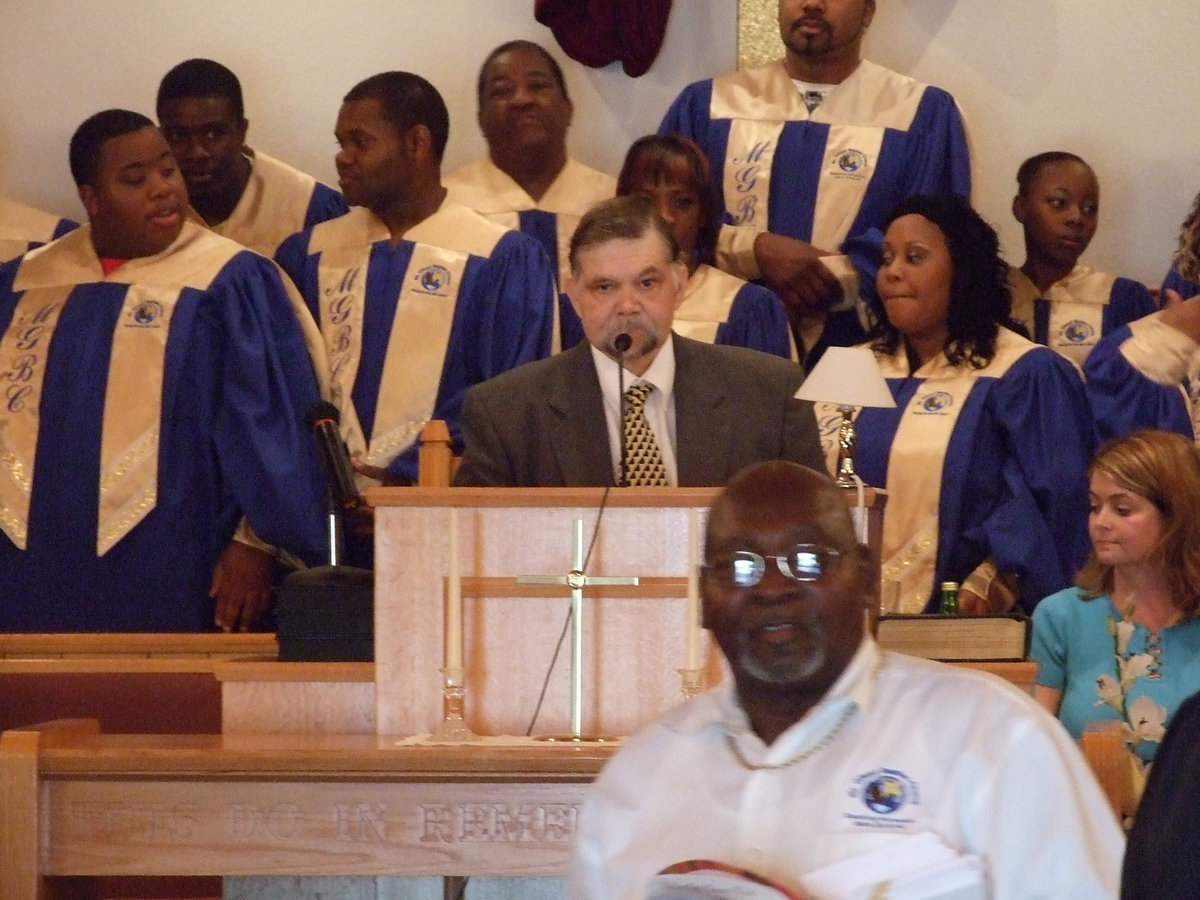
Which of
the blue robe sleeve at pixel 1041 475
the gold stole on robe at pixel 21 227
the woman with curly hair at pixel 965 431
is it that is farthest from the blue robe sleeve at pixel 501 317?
the gold stole on robe at pixel 21 227

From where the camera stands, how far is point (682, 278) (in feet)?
15.4

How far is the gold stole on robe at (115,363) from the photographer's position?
630 centimetres

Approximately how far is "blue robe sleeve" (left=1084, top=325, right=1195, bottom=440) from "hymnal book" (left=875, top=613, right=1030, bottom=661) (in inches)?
90.7

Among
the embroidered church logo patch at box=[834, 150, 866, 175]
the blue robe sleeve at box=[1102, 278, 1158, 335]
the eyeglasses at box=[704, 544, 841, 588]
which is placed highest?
the embroidered church logo patch at box=[834, 150, 866, 175]

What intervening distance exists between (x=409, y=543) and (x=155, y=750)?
630 mm

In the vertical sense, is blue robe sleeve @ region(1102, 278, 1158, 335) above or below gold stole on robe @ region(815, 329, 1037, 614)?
above

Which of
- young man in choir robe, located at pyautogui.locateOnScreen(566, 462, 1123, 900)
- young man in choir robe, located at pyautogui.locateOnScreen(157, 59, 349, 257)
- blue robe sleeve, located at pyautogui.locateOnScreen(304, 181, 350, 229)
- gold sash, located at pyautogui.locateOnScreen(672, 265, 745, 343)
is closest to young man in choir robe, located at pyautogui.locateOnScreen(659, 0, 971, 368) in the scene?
gold sash, located at pyautogui.locateOnScreen(672, 265, 745, 343)

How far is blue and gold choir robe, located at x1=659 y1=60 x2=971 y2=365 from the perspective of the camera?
7035 millimetres

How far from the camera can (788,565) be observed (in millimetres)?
2348

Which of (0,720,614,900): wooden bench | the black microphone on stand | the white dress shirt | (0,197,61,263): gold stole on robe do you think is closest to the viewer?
the white dress shirt

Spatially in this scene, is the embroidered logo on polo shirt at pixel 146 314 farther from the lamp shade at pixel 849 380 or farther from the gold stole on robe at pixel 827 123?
the lamp shade at pixel 849 380

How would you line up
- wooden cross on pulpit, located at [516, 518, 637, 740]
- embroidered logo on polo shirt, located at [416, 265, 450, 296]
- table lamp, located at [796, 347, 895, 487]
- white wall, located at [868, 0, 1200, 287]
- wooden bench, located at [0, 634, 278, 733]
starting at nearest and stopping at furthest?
wooden cross on pulpit, located at [516, 518, 637, 740]
wooden bench, located at [0, 634, 278, 733]
table lamp, located at [796, 347, 895, 487]
embroidered logo on polo shirt, located at [416, 265, 450, 296]
white wall, located at [868, 0, 1200, 287]

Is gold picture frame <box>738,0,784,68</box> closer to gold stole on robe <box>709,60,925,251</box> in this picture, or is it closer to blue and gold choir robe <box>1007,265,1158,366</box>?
gold stole on robe <box>709,60,925,251</box>

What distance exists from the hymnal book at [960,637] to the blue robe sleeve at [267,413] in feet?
8.20
